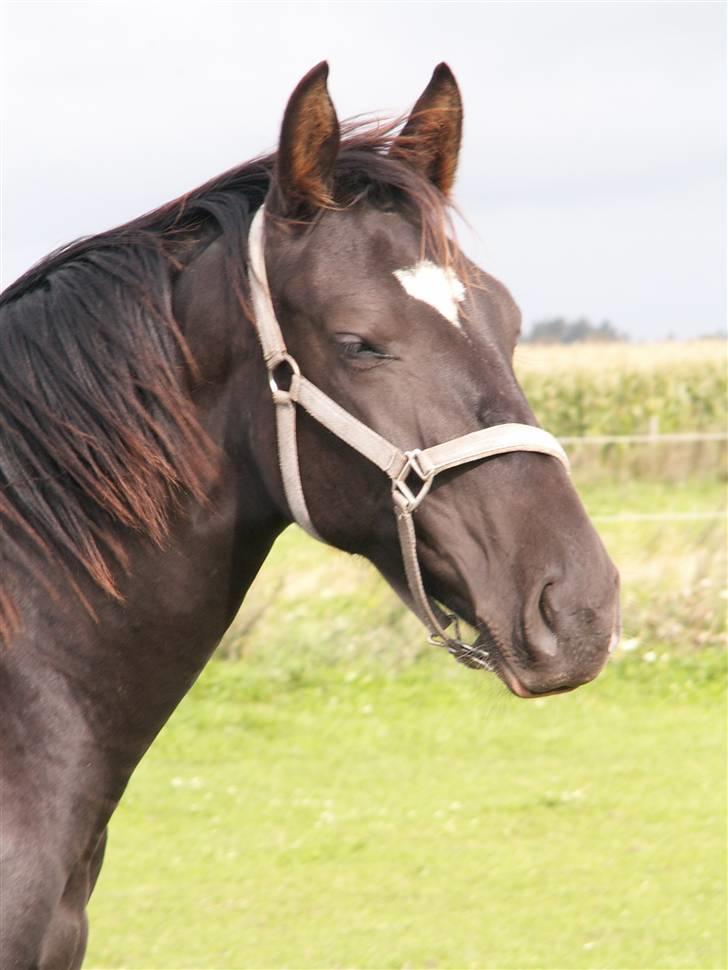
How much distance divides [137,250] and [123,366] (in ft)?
0.87

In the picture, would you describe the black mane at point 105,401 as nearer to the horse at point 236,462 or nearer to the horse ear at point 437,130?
the horse at point 236,462

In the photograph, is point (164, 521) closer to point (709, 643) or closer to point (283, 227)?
point (283, 227)

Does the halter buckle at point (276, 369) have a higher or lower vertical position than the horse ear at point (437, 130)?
lower

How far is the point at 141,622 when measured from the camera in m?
2.45

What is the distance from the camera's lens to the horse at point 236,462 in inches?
89.6

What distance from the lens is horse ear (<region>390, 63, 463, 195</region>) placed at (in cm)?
259

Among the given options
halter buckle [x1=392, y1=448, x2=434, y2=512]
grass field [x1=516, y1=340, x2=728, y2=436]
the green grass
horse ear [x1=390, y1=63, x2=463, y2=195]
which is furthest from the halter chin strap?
grass field [x1=516, y1=340, x2=728, y2=436]

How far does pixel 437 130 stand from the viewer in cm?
261

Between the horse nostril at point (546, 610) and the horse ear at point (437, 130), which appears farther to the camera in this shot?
the horse ear at point (437, 130)

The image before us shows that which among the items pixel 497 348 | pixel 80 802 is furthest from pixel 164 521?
pixel 497 348

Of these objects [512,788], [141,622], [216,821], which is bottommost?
[512,788]

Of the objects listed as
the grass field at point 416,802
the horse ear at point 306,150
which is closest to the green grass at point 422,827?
the grass field at point 416,802

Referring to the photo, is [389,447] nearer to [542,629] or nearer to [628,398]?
[542,629]

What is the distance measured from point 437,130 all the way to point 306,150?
0.35 metres
